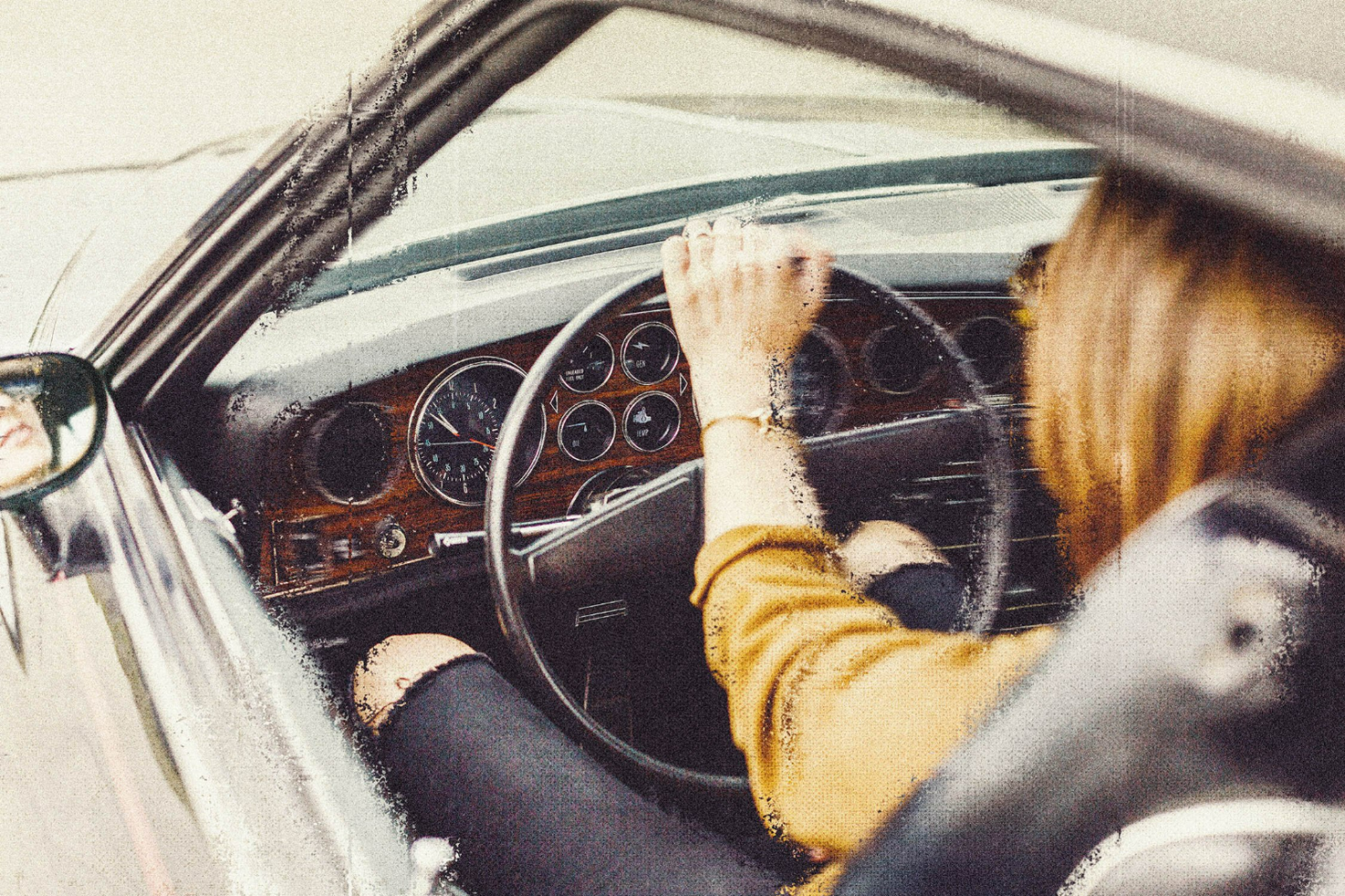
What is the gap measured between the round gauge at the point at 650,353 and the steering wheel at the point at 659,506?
0.04 meters

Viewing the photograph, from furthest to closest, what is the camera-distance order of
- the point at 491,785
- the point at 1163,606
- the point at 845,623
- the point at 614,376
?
1. the point at 614,376
2. the point at 491,785
3. the point at 845,623
4. the point at 1163,606

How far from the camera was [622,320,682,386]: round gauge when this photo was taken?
1.12 metres

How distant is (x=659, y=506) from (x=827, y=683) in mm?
340

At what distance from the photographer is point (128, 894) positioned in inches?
44.7

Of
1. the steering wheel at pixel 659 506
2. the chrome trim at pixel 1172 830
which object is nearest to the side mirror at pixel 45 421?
the steering wheel at pixel 659 506

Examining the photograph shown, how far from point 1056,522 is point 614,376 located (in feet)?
2.02

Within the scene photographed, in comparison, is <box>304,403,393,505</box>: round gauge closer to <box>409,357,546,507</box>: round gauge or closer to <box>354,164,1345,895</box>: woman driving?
<box>409,357,546,507</box>: round gauge

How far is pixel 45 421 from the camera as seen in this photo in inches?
44.2

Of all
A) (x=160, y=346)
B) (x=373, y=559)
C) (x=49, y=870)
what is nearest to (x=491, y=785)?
(x=373, y=559)

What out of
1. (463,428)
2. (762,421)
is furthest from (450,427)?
(762,421)

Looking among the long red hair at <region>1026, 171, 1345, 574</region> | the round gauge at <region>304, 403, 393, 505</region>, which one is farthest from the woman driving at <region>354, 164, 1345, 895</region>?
the round gauge at <region>304, 403, 393, 505</region>

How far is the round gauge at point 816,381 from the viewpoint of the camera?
3.63 feet

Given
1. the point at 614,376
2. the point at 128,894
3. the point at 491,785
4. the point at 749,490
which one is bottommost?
the point at 128,894

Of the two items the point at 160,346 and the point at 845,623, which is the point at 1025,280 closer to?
the point at 845,623
